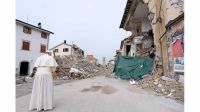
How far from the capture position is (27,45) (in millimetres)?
28312

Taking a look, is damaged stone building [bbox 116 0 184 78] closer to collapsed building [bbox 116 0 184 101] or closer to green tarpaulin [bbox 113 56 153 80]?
collapsed building [bbox 116 0 184 101]

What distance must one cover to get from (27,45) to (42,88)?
24.5m

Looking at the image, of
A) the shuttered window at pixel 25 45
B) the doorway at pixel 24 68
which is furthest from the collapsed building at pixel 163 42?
the doorway at pixel 24 68

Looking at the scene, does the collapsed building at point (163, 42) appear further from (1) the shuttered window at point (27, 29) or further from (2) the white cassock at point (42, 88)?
(1) the shuttered window at point (27, 29)

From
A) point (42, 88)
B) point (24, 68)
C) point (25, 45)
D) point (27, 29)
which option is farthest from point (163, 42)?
point (27, 29)

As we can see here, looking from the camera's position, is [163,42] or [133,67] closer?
[163,42]

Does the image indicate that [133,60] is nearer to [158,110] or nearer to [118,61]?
[118,61]

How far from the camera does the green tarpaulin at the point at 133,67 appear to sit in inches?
559

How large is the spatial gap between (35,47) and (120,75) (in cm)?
1780

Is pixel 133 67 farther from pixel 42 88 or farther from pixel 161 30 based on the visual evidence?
pixel 42 88
